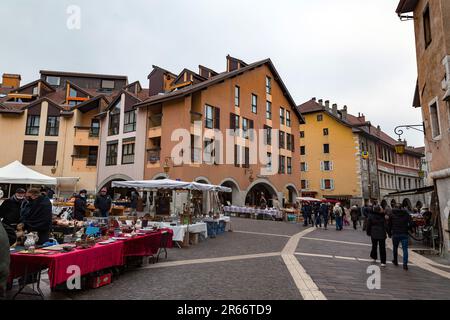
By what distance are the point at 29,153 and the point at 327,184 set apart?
109 feet

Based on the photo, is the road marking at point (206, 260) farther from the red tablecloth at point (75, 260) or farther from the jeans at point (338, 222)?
the jeans at point (338, 222)

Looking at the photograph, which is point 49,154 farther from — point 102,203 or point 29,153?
point 102,203

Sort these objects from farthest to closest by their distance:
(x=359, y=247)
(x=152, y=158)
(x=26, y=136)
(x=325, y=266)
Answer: (x=26, y=136) < (x=152, y=158) < (x=359, y=247) < (x=325, y=266)

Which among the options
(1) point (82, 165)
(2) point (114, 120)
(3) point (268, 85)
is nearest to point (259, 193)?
(3) point (268, 85)

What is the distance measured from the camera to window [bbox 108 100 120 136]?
27.4 metres

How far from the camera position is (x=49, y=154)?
28.7 metres

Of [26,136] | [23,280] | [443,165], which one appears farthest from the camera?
[26,136]

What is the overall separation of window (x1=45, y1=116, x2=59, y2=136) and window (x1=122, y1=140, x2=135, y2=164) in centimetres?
821

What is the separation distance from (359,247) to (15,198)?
11606 millimetres

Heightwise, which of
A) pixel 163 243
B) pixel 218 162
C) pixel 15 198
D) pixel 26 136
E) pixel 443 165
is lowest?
pixel 163 243

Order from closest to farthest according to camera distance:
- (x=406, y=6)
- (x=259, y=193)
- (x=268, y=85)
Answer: (x=406, y=6)
(x=259, y=193)
(x=268, y=85)

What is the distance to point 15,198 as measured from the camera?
6.90 m

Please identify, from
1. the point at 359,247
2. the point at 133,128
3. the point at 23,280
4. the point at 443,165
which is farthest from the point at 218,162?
the point at 23,280

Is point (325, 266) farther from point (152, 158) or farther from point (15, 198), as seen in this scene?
point (152, 158)
